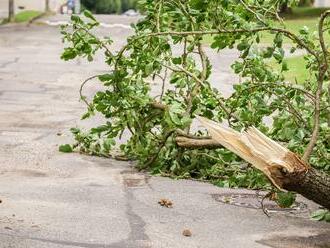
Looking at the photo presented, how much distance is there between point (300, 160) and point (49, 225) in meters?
1.92

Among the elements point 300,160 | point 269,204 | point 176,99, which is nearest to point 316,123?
point 300,160

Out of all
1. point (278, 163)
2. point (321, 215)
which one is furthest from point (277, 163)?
point (321, 215)

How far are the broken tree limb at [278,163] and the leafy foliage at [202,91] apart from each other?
557mm

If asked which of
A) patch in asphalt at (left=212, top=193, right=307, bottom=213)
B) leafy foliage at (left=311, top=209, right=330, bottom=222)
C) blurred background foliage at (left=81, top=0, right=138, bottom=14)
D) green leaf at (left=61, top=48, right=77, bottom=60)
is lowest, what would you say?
blurred background foliage at (left=81, top=0, right=138, bottom=14)

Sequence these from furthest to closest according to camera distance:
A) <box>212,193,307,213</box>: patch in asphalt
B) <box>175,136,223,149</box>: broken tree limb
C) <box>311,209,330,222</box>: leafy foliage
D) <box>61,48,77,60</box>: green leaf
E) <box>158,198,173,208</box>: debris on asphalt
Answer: <box>61,48,77,60</box>: green leaf → <box>175,136,223,149</box>: broken tree limb → <box>212,193,307,213</box>: patch in asphalt → <box>158,198,173,208</box>: debris on asphalt → <box>311,209,330,222</box>: leafy foliage

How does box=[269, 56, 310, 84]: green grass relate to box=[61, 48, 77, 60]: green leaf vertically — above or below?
below

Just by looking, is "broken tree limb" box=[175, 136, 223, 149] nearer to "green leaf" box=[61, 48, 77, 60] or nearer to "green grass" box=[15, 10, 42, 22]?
"green leaf" box=[61, 48, 77, 60]

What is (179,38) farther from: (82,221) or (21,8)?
(21,8)

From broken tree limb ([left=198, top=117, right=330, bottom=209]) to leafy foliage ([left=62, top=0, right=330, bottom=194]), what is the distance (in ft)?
1.83

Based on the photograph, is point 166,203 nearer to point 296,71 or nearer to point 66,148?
point 66,148

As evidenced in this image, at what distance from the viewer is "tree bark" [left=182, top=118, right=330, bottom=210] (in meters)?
5.69

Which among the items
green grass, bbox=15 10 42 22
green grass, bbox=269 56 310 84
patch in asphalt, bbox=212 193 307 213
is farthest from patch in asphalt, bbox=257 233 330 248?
green grass, bbox=15 10 42 22

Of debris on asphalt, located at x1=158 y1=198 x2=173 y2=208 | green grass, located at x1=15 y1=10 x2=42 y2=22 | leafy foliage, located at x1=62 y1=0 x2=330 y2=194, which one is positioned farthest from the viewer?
green grass, located at x1=15 y1=10 x2=42 y2=22

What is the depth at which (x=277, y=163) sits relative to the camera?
565 centimetres
